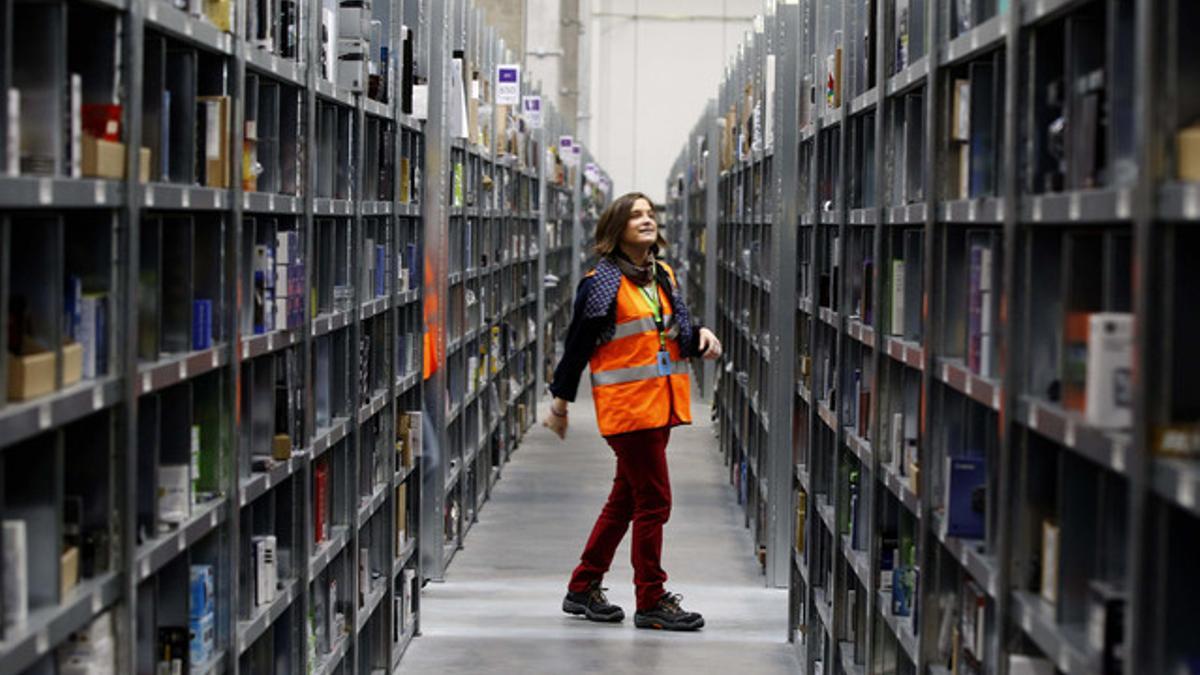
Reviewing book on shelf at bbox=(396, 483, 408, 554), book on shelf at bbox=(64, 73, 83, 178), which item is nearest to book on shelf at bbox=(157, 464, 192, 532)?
book on shelf at bbox=(64, 73, 83, 178)

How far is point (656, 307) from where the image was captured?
7.71 meters

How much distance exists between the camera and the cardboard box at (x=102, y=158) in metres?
3.36

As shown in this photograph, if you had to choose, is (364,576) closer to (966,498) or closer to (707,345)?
(707,345)

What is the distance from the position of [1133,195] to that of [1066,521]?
0.91 metres

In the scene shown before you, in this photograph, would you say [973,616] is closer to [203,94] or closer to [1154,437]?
[1154,437]

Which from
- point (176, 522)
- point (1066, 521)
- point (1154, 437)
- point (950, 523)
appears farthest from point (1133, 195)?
point (176, 522)

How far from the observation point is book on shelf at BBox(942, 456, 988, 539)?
13.9ft

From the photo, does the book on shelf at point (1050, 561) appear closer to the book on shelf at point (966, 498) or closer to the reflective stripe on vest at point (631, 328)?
the book on shelf at point (966, 498)

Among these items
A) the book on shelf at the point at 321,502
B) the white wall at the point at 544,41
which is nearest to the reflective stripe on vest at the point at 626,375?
the book on shelf at the point at 321,502

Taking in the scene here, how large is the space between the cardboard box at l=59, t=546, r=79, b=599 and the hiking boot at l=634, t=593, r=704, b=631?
475cm

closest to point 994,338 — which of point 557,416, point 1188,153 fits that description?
point 1188,153

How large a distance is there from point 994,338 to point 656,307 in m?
3.78

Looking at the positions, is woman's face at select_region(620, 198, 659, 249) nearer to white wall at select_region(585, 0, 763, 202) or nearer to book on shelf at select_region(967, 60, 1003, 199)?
book on shelf at select_region(967, 60, 1003, 199)

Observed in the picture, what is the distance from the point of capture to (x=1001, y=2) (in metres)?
4.00
